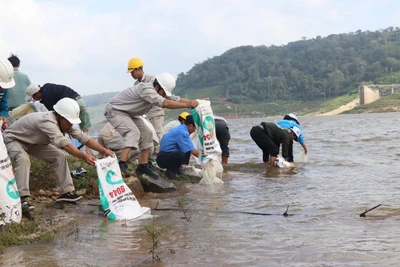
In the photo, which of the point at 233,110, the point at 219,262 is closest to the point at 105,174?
the point at 219,262

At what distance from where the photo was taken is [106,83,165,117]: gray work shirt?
659 cm

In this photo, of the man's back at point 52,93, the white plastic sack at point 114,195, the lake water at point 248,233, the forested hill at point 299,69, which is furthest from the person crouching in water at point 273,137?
the forested hill at point 299,69

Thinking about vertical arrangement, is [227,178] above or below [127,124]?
below

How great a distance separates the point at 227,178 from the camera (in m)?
9.05

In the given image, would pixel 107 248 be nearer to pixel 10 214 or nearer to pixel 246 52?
pixel 10 214

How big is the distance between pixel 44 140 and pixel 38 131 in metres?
0.12

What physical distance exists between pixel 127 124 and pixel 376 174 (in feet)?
16.2

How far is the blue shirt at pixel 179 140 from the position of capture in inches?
306

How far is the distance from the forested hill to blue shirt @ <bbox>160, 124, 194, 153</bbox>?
346 feet

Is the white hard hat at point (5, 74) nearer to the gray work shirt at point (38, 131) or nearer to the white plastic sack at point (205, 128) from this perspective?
the gray work shirt at point (38, 131)

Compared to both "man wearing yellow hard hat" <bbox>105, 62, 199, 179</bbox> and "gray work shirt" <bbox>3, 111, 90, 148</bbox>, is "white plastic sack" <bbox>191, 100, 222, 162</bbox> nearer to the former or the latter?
"man wearing yellow hard hat" <bbox>105, 62, 199, 179</bbox>

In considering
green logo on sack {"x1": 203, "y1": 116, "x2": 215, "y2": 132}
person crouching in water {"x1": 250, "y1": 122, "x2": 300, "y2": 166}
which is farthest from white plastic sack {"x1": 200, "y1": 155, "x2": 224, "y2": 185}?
person crouching in water {"x1": 250, "y1": 122, "x2": 300, "y2": 166}

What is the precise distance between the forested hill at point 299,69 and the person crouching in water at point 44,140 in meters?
108

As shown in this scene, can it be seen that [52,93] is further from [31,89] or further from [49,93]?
[31,89]
